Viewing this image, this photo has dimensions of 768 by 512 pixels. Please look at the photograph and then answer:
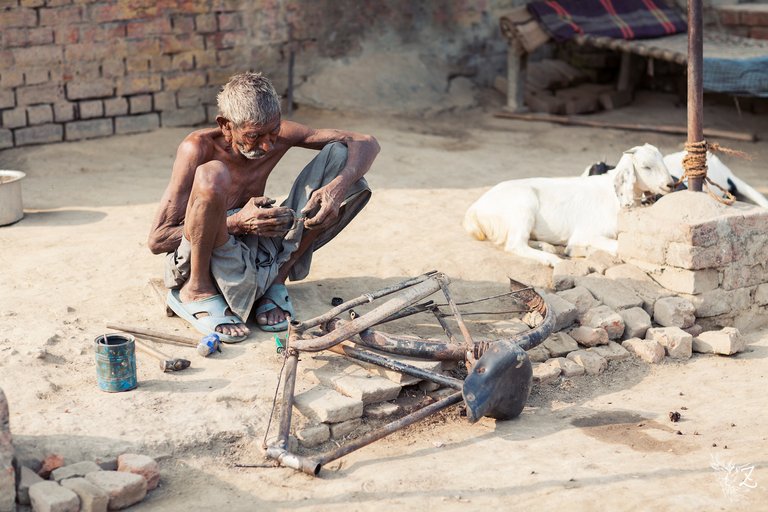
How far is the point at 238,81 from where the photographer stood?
498 cm

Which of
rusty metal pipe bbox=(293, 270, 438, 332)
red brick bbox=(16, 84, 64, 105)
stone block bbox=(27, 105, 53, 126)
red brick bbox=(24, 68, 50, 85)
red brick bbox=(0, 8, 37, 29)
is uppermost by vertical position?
red brick bbox=(0, 8, 37, 29)

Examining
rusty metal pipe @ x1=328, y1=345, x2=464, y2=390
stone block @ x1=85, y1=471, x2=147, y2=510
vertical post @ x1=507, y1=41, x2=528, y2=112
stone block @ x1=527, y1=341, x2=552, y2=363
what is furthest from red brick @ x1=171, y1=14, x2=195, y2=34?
stone block @ x1=85, y1=471, x2=147, y2=510

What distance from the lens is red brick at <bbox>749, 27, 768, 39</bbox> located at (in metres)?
11.7

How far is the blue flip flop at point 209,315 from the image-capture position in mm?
5152

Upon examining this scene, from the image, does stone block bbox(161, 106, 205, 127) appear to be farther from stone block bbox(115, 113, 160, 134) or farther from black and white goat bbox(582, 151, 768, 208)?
black and white goat bbox(582, 151, 768, 208)

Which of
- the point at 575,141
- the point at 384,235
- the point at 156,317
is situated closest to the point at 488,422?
the point at 156,317

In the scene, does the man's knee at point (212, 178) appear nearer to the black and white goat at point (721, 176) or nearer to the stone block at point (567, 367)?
the stone block at point (567, 367)

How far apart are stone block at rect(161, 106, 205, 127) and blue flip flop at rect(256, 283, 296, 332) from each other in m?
5.11

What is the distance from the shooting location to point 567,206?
23.3 ft

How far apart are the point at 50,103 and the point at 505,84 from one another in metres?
5.20

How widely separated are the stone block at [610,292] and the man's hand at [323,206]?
1620 millimetres

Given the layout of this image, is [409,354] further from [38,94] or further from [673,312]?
[38,94]

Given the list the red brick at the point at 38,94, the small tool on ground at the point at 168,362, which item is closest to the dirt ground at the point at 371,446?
the small tool on ground at the point at 168,362

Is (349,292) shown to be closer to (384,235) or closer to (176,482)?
(384,235)
